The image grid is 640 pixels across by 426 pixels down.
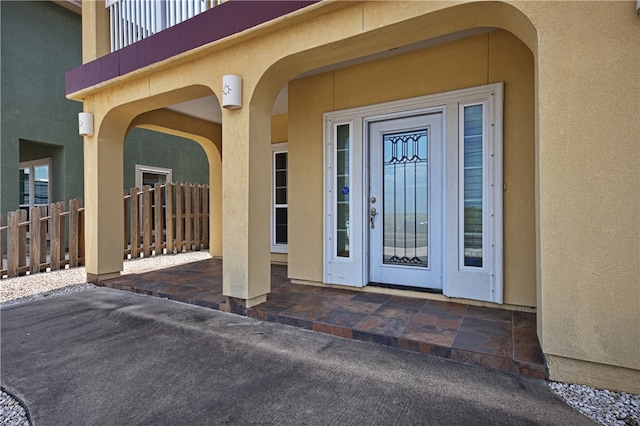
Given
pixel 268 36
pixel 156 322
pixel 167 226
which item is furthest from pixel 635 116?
pixel 167 226

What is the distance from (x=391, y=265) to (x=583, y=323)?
2.16 m

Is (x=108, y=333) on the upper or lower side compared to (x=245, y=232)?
lower

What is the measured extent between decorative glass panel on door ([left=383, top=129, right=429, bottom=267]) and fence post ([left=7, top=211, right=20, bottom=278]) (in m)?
5.82

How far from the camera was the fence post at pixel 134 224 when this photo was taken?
688cm

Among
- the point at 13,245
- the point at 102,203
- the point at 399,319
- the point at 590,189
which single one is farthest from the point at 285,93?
the point at 13,245

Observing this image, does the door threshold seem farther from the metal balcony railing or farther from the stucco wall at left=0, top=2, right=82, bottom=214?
the stucco wall at left=0, top=2, right=82, bottom=214

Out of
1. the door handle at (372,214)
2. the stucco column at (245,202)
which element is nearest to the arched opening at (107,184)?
the stucco column at (245,202)

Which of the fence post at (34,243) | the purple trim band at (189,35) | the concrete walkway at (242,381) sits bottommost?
the concrete walkway at (242,381)

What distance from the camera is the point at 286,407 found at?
74.8 inches

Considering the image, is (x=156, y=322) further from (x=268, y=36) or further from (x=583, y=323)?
(x=583, y=323)

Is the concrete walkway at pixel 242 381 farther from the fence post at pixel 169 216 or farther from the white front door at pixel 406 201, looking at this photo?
the fence post at pixel 169 216

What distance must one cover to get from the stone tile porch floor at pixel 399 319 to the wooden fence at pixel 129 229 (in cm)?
210

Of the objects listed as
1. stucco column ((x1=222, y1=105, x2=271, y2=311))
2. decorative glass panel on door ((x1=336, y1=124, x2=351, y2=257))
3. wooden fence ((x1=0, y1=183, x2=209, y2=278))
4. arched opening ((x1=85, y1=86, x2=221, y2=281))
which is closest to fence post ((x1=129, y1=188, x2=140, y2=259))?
wooden fence ((x1=0, y1=183, x2=209, y2=278))

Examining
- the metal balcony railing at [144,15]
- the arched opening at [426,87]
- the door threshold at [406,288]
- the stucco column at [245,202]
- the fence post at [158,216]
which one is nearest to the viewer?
the arched opening at [426,87]
